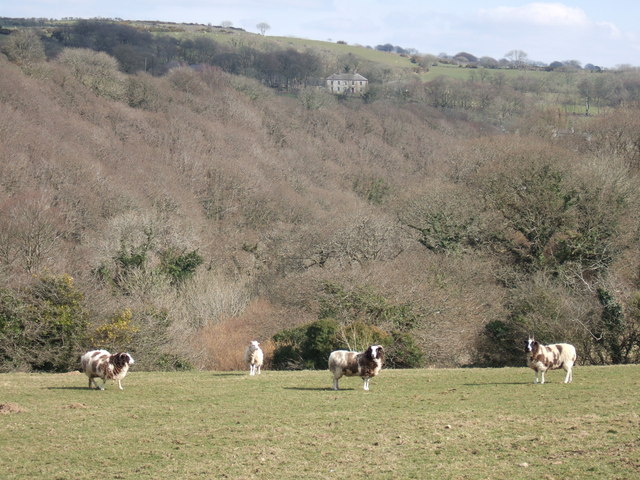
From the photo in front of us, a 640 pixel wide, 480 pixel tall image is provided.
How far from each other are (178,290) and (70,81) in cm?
7747

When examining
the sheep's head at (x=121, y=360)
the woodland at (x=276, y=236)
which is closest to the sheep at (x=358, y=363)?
the sheep's head at (x=121, y=360)

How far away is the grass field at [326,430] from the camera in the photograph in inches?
596

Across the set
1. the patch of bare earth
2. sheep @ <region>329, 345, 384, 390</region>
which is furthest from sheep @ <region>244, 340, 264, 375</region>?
the patch of bare earth

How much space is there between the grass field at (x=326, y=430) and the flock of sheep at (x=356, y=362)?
517 millimetres

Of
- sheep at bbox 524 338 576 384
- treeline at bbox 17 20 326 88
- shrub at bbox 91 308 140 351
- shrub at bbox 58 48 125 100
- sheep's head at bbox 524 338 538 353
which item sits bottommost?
shrub at bbox 91 308 140 351

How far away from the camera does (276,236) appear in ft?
247

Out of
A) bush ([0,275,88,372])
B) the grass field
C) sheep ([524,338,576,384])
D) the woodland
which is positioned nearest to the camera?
the grass field

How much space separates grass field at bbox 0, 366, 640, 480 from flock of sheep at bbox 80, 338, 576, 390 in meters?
0.52

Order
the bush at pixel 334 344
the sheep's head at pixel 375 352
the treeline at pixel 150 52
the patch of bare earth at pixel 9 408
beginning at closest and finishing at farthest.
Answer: the patch of bare earth at pixel 9 408
the sheep's head at pixel 375 352
the bush at pixel 334 344
the treeline at pixel 150 52

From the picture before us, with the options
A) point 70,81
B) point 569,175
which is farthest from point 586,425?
point 70,81

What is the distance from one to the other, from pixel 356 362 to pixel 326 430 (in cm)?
489

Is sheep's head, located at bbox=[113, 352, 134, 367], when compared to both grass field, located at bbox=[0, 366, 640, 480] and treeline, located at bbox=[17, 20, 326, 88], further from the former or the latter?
treeline, located at bbox=[17, 20, 326, 88]

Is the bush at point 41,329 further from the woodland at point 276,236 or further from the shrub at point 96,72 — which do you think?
the shrub at point 96,72

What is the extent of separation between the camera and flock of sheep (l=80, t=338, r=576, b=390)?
22.5 metres
